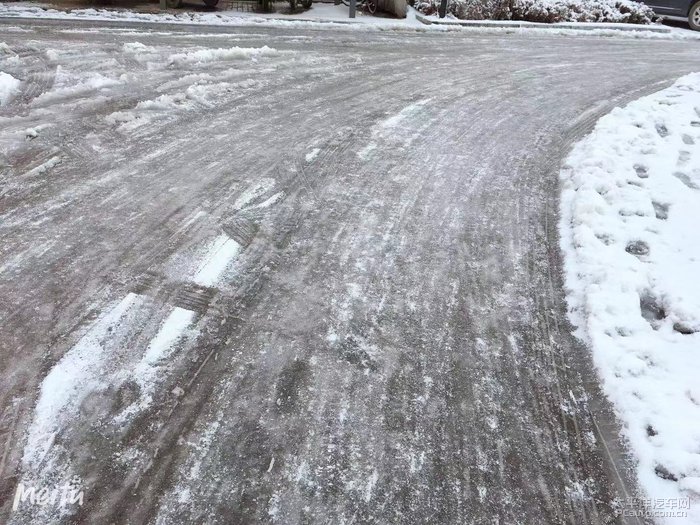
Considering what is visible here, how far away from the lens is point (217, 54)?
29.0 ft

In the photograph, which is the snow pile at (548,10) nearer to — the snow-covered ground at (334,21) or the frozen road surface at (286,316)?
the snow-covered ground at (334,21)

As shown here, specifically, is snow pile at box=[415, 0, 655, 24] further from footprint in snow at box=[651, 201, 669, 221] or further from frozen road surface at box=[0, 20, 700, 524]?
footprint in snow at box=[651, 201, 669, 221]

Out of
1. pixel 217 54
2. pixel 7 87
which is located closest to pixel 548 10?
pixel 217 54

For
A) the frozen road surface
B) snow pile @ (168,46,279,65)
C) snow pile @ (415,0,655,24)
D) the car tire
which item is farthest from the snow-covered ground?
the frozen road surface

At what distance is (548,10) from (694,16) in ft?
15.5

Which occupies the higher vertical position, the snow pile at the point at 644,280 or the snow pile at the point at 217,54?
the snow pile at the point at 217,54

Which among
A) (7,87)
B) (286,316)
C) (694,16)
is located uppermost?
(694,16)

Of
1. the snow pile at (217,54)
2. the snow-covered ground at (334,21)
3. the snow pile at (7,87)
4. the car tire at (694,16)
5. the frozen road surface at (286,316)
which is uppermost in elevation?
the car tire at (694,16)

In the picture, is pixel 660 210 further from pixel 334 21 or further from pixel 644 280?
pixel 334 21

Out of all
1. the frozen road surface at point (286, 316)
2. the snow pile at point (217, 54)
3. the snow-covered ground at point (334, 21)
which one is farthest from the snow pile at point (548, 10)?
the frozen road surface at point (286, 316)

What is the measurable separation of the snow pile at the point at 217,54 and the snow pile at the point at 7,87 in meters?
2.33

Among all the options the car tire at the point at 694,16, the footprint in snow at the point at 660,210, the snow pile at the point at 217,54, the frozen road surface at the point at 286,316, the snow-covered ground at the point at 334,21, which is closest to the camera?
the frozen road surface at the point at 286,316

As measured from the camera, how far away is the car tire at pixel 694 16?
1580 centimetres

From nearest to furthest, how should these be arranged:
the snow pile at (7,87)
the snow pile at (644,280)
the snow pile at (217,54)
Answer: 1. the snow pile at (644,280)
2. the snow pile at (7,87)
3. the snow pile at (217,54)
